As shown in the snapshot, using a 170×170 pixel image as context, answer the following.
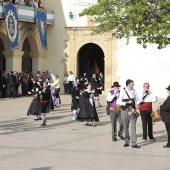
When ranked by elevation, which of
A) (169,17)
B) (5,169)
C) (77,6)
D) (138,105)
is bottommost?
(5,169)

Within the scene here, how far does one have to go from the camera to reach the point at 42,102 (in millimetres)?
18781

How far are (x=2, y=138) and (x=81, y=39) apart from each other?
1932cm

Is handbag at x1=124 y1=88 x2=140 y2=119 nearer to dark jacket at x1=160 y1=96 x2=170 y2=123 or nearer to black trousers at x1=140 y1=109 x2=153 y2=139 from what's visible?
dark jacket at x1=160 y1=96 x2=170 y2=123

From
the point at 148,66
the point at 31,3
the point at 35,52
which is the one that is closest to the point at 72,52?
the point at 35,52

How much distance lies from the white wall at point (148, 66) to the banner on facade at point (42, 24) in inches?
173

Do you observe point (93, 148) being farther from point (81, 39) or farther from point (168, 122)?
point (81, 39)

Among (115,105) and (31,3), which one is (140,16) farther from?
(31,3)

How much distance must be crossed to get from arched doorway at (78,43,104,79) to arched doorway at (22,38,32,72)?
10.1 ft

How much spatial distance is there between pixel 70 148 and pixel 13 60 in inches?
726

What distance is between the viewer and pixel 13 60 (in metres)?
31.7

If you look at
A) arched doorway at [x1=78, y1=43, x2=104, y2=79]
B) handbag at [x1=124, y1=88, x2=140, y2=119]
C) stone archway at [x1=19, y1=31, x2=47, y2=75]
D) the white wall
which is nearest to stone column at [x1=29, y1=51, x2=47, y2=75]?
stone archway at [x1=19, y1=31, x2=47, y2=75]

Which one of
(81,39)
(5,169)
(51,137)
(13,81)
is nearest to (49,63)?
(81,39)

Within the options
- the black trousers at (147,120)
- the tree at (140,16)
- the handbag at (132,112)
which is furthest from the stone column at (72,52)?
the handbag at (132,112)

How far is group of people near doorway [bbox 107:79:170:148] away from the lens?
46.3 feet
